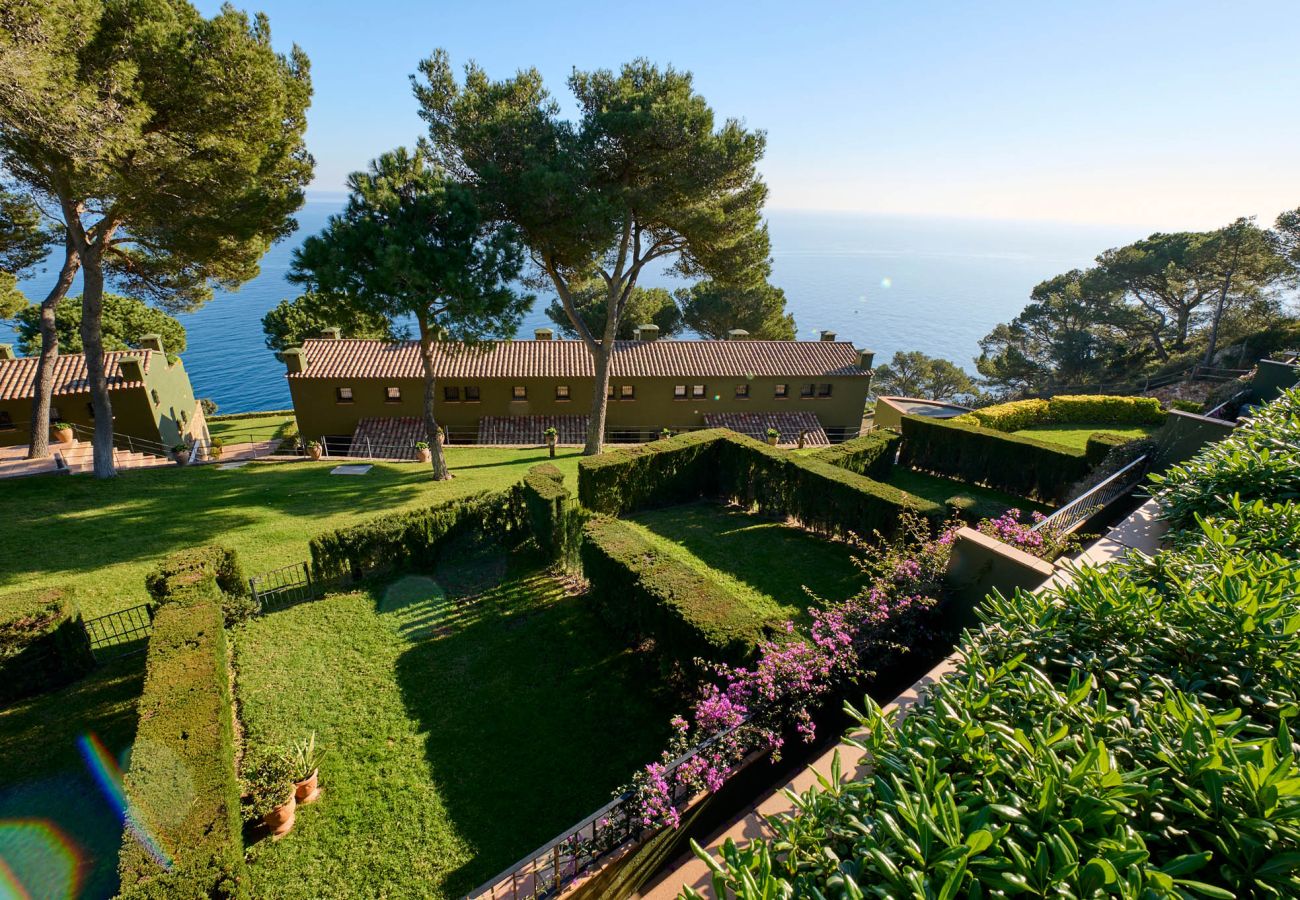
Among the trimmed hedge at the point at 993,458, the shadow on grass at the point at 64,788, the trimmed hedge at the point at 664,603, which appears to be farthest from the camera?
the trimmed hedge at the point at 993,458

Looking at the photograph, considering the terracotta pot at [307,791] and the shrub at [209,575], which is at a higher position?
the shrub at [209,575]

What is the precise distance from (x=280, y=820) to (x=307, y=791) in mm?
482

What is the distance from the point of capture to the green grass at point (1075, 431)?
2308 centimetres

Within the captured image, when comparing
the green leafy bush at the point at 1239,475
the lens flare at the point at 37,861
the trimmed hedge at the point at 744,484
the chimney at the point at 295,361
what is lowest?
the lens flare at the point at 37,861

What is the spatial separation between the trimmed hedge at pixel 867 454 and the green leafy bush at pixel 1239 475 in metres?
8.70

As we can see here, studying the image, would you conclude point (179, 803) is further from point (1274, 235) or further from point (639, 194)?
point (1274, 235)

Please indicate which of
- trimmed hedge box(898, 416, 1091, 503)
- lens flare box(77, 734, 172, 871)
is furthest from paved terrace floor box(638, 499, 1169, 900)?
trimmed hedge box(898, 416, 1091, 503)

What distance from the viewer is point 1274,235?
32.8m

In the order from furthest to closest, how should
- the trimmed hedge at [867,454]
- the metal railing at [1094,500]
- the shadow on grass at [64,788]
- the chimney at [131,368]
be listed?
the chimney at [131,368], the trimmed hedge at [867,454], the metal railing at [1094,500], the shadow on grass at [64,788]

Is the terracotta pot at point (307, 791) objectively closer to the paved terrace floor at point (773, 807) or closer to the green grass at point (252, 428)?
the paved terrace floor at point (773, 807)

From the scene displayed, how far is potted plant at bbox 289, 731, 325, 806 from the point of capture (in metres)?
7.03

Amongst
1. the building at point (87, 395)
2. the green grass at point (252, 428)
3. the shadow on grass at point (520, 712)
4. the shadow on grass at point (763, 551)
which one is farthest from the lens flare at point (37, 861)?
the green grass at point (252, 428)

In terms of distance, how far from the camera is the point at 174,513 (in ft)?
51.1

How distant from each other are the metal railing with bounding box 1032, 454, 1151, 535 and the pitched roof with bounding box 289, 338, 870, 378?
17389 mm
